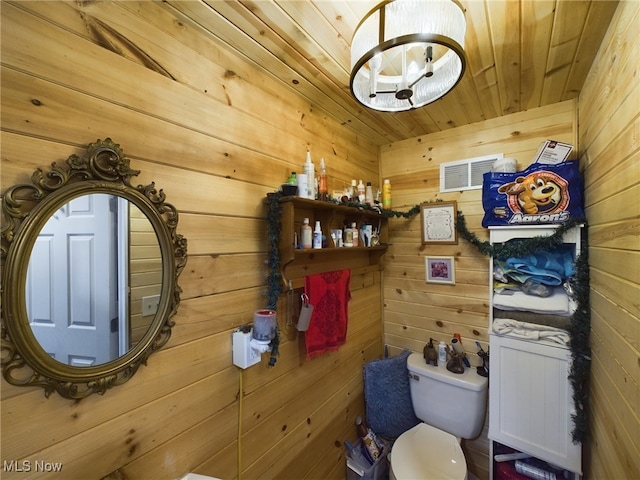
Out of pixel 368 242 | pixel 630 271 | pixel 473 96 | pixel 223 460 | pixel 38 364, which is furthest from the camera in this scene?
pixel 368 242

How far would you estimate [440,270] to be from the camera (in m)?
1.87

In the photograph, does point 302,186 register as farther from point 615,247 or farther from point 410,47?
point 615,247

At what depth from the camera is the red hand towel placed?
1.37 meters

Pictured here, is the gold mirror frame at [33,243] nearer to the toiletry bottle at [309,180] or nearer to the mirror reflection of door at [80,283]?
the mirror reflection of door at [80,283]

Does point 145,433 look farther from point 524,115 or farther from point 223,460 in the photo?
point 524,115

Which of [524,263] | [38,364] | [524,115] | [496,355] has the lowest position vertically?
[496,355]

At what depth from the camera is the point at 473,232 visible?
5.80 ft

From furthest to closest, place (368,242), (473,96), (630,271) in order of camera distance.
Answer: (368,242)
(473,96)
(630,271)

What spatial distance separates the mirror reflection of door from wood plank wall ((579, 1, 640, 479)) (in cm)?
148

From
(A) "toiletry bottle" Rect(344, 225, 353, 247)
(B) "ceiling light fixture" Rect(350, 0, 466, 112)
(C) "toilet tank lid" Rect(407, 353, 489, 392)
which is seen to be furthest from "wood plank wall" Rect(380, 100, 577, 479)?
(B) "ceiling light fixture" Rect(350, 0, 466, 112)

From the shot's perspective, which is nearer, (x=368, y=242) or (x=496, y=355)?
(x=496, y=355)

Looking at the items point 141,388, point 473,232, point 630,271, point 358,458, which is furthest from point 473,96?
point 358,458

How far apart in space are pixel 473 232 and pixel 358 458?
1656mm

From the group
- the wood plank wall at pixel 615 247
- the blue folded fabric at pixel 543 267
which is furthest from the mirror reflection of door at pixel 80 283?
the blue folded fabric at pixel 543 267
